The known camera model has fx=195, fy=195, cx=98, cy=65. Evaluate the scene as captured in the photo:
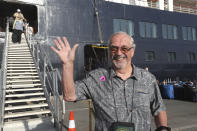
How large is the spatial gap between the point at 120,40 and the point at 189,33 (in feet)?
67.3

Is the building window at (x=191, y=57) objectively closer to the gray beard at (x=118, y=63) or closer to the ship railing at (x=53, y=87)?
the ship railing at (x=53, y=87)

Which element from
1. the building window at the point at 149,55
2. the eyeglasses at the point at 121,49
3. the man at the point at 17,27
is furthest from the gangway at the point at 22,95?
the building window at the point at 149,55

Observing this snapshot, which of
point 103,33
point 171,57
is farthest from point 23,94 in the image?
point 171,57

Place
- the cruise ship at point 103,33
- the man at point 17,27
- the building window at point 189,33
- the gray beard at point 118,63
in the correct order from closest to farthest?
1. the gray beard at point 118,63
2. the man at point 17,27
3. the cruise ship at point 103,33
4. the building window at point 189,33

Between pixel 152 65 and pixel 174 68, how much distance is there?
2932 mm

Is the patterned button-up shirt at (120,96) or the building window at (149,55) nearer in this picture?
the patterned button-up shirt at (120,96)

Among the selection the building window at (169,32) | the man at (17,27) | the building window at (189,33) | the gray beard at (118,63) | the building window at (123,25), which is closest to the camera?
the gray beard at (118,63)

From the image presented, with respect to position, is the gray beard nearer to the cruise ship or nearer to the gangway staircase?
the gangway staircase

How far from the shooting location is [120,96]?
6.38 ft

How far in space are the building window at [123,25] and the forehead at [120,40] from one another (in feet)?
44.4

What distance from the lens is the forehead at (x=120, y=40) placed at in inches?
78.1

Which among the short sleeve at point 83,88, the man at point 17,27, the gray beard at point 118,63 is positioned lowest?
the short sleeve at point 83,88

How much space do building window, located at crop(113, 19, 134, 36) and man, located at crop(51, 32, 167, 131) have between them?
44.5 ft

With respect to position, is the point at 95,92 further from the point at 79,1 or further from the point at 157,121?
the point at 79,1
